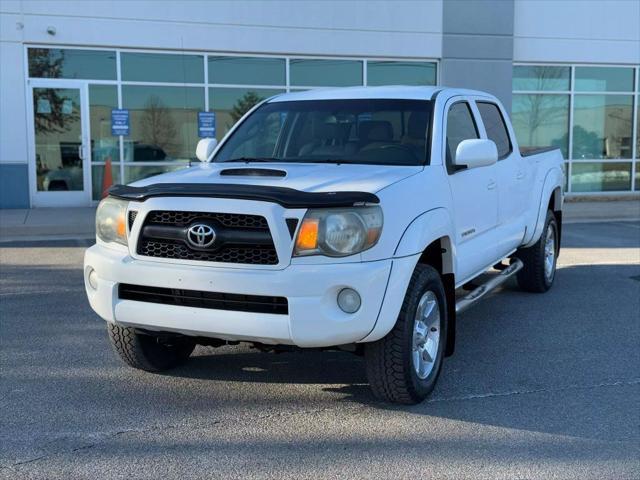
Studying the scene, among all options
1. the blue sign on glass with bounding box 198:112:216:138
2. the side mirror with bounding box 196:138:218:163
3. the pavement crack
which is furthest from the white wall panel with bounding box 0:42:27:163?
the pavement crack

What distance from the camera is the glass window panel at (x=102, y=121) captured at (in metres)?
15.0

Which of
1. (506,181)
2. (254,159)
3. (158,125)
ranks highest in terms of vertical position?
(158,125)

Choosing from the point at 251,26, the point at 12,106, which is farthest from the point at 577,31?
the point at 12,106

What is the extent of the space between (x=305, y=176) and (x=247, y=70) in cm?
1206

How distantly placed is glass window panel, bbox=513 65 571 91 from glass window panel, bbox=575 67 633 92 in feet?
1.15

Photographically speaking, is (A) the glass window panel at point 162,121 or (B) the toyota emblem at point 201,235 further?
(A) the glass window panel at point 162,121

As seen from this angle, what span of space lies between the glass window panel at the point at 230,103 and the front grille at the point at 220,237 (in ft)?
39.3

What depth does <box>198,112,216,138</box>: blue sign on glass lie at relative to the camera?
50.7ft

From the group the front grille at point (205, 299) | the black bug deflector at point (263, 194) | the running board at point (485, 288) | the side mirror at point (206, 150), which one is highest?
the side mirror at point (206, 150)

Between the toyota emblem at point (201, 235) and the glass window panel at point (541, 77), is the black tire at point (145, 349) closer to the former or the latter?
the toyota emblem at point (201, 235)

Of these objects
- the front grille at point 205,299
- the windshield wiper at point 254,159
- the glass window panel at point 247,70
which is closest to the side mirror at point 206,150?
the windshield wiper at point 254,159

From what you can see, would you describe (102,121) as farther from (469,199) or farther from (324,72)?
(469,199)

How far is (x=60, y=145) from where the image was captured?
14930 millimetres

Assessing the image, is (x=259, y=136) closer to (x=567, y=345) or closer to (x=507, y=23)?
(x=567, y=345)
